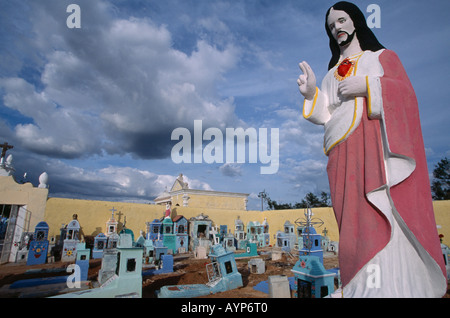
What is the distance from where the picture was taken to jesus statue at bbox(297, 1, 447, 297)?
2.74m

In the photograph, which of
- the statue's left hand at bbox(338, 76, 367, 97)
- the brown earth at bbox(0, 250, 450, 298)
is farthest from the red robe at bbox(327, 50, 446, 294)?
the brown earth at bbox(0, 250, 450, 298)

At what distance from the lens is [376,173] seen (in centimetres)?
305

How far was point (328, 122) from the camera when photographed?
3.72 metres

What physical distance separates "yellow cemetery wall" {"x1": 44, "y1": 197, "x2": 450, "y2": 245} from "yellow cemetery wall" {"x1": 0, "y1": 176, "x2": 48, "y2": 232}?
2.47ft

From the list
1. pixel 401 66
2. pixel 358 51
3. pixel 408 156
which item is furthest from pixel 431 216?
pixel 358 51

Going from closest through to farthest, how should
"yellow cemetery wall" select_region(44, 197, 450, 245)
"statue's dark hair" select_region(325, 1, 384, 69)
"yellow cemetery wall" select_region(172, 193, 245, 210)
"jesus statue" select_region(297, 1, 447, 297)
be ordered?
"jesus statue" select_region(297, 1, 447, 297)
"statue's dark hair" select_region(325, 1, 384, 69)
"yellow cemetery wall" select_region(44, 197, 450, 245)
"yellow cemetery wall" select_region(172, 193, 245, 210)

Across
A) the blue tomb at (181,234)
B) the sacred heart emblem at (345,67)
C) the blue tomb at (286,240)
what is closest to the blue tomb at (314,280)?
the sacred heart emblem at (345,67)

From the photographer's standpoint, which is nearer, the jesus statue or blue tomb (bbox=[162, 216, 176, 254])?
the jesus statue

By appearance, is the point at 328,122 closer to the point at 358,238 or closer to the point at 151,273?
the point at 358,238

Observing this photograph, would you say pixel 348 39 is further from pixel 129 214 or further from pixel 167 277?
pixel 129 214

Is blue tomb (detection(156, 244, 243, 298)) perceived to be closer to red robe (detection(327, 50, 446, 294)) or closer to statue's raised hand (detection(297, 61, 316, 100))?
red robe (detection(327, 50, 446, 294))

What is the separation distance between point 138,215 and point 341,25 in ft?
60.0

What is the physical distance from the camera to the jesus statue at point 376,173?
9.00 ft
